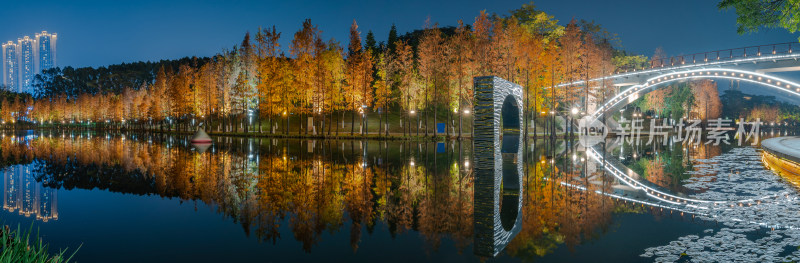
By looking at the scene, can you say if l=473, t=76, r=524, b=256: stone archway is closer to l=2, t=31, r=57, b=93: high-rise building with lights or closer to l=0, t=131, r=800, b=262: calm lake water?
l=0, t=131, r=800, b=262: calm lake water

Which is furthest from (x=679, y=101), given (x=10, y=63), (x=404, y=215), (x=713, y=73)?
(x=10, y=63)

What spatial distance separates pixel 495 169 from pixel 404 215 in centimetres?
831

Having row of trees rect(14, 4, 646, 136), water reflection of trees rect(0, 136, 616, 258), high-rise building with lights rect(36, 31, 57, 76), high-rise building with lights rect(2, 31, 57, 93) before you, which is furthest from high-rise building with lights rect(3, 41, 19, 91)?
water reflection of trees rect(0, 136, 616, 258)

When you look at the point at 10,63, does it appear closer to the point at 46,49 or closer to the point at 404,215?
the point at 46,49

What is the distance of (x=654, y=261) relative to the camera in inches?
239

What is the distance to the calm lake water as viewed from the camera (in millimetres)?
6555

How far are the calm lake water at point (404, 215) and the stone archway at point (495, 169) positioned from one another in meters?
0.06

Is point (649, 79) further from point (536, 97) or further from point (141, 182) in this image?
point (141, 182)

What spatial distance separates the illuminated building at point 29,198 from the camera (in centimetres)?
968

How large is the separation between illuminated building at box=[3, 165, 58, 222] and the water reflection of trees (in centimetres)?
63

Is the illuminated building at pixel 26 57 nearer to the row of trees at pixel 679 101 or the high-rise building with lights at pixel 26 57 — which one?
the high-rise building with lights at pixel 26 57

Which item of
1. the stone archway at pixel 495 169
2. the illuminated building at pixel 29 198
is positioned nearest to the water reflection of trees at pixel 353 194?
the stone archway at pixel 495 169

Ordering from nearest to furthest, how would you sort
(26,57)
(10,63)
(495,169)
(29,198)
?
(29,198) < (495,169) < (10,63) < (26,57)

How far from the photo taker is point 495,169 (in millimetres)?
16406
